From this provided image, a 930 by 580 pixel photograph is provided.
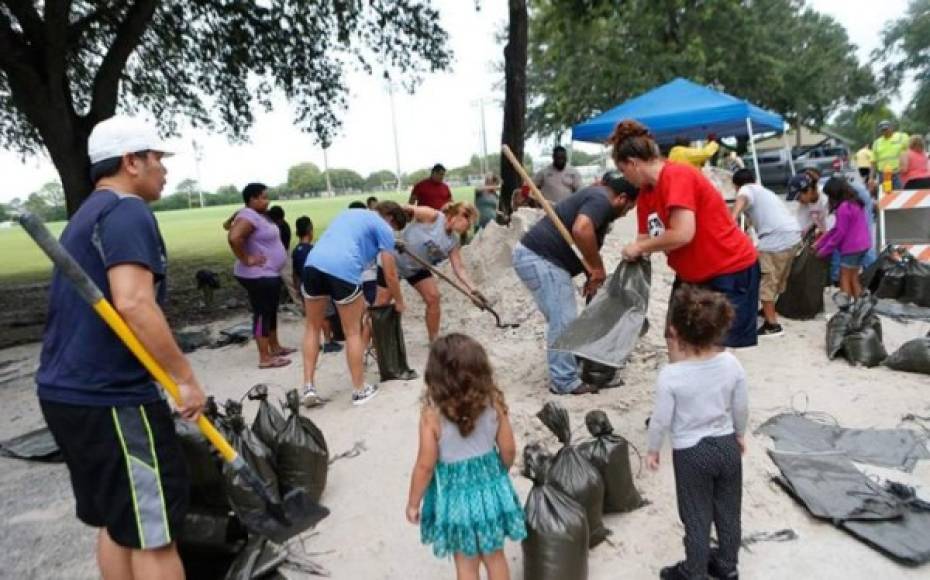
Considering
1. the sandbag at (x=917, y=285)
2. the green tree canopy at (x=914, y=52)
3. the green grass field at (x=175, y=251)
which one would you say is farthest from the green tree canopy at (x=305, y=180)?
the sandbag at (x=917, y=285)

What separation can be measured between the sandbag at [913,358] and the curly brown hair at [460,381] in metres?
3.83

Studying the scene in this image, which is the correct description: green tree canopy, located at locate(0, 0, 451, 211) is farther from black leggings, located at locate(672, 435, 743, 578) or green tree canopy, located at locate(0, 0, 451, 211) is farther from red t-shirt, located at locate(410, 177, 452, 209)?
black leggings, located at locate(672, 435, 743, 578)

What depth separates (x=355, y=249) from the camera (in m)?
4.20

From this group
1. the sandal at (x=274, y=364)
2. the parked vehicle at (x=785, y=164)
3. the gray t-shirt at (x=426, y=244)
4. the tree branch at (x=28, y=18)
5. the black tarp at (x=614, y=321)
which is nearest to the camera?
the black tarp at (x=614, y=321)

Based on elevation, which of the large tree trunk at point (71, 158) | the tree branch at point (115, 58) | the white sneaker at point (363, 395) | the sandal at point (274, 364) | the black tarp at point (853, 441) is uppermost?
the tree branch at point (115, 58)

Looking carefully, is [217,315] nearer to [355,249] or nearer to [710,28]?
[355,249]

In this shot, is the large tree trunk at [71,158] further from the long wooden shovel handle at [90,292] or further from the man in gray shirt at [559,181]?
the long wooden shovel handle at [90,292]

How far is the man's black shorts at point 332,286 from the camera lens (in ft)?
13.6

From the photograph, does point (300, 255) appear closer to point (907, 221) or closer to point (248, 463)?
point (248, 463)

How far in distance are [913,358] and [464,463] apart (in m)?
3.89

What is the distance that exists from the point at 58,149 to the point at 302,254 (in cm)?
412

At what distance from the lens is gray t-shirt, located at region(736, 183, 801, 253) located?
18.3 feet

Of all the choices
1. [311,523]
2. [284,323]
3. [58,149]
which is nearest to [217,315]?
[284,323]

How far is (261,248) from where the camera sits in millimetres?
5414
